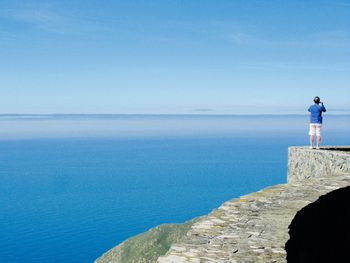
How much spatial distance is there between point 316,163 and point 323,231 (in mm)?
10029

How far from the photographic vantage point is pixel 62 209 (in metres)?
174

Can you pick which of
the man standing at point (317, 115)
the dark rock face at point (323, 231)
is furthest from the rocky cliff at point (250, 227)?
the man standing at point (317, 115)

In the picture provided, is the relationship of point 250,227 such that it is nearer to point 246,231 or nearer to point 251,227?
point 251,227

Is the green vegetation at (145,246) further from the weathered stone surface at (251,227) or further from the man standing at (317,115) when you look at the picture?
the weathered stone surface at (251,227)

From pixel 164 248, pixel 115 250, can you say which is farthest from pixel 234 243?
pixel 115 250

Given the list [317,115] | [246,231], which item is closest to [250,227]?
[246,231]

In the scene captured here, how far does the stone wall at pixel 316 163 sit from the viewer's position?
48.4ft

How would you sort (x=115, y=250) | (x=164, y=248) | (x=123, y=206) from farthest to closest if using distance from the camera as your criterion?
(x=123, y=206)
(x=115, y=250)
(x=164, y=248)

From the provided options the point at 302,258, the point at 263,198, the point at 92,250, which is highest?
the point at 263,198

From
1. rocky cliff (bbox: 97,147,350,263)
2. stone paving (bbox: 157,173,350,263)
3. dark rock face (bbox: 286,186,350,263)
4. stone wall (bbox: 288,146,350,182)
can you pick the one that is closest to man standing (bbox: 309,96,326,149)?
stone wall (bbox: 288,146,350,182)

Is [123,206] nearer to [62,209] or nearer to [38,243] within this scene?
[62,209]

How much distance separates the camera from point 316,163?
17.6 metres

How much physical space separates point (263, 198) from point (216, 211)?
1.55 m

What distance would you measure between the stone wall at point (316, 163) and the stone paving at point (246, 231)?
5.89 m
